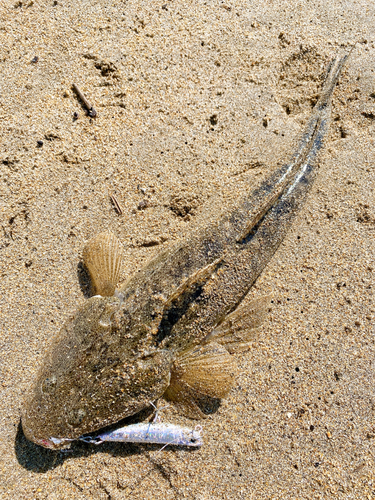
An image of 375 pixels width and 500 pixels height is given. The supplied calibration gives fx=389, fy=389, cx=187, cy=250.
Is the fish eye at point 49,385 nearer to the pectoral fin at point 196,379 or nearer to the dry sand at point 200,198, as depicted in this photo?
the dry sand at point 200,198

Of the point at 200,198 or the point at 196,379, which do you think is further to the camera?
the point at 200,198

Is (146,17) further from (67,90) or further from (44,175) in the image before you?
(44,175)

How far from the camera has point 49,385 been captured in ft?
10.6

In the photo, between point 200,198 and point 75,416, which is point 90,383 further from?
point 200,198

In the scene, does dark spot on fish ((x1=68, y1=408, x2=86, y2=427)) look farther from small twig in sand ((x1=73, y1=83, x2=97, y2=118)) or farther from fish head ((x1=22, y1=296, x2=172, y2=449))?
small twig in sand ((x1=73, y1=83, x2=97, y2=118))

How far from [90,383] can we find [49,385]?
35 centimetres

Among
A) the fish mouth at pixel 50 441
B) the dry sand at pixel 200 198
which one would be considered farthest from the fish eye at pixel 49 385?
the dry sand at pixel 200 198

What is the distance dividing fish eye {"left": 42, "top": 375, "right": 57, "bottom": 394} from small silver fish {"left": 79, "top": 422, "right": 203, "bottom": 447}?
2.09 feet

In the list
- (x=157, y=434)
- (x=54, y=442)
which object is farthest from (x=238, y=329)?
(x=54, y=442)

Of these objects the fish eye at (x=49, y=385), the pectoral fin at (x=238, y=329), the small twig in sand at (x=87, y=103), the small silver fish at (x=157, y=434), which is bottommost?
the small silver fish at (x=157, y=434)

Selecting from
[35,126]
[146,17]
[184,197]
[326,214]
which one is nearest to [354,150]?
[326,214]

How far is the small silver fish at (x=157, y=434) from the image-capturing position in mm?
3479

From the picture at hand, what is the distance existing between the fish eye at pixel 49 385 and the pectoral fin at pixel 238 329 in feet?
4.80

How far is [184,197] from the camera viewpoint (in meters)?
4.11
